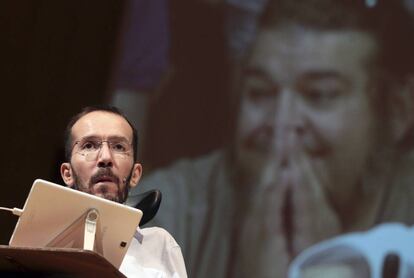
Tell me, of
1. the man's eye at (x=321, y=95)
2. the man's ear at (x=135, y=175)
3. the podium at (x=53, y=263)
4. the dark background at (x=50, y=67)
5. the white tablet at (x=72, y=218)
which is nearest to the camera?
the podium at (x=53, y=263)

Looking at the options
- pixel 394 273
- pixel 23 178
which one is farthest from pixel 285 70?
pixel 23 178

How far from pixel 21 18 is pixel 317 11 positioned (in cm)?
136

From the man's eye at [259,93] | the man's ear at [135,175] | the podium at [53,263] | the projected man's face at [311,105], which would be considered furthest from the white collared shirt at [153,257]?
the man's eye at [259,93]

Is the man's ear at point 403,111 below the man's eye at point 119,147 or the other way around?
the other way around

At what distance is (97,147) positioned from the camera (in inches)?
91.5

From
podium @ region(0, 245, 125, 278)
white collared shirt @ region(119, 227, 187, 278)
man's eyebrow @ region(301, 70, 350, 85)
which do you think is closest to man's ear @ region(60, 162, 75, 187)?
white collared shirt @ region(119, 227, 187, 278)

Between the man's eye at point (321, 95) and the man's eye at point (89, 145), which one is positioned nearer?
the man's eye at point (89, 145)

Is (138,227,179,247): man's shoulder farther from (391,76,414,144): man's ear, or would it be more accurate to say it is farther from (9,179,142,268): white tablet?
(391,76,414,144): man's ear

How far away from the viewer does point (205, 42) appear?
3.87 meters

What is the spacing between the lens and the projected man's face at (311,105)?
11.7 ft

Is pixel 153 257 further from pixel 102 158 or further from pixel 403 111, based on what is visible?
pixel 403 111

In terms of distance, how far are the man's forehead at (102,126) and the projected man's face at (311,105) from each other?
1.33 m

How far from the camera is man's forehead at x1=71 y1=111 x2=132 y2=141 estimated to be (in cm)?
234

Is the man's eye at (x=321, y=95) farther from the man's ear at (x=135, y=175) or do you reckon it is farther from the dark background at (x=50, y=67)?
the man's ear at (x=135, y=175)
